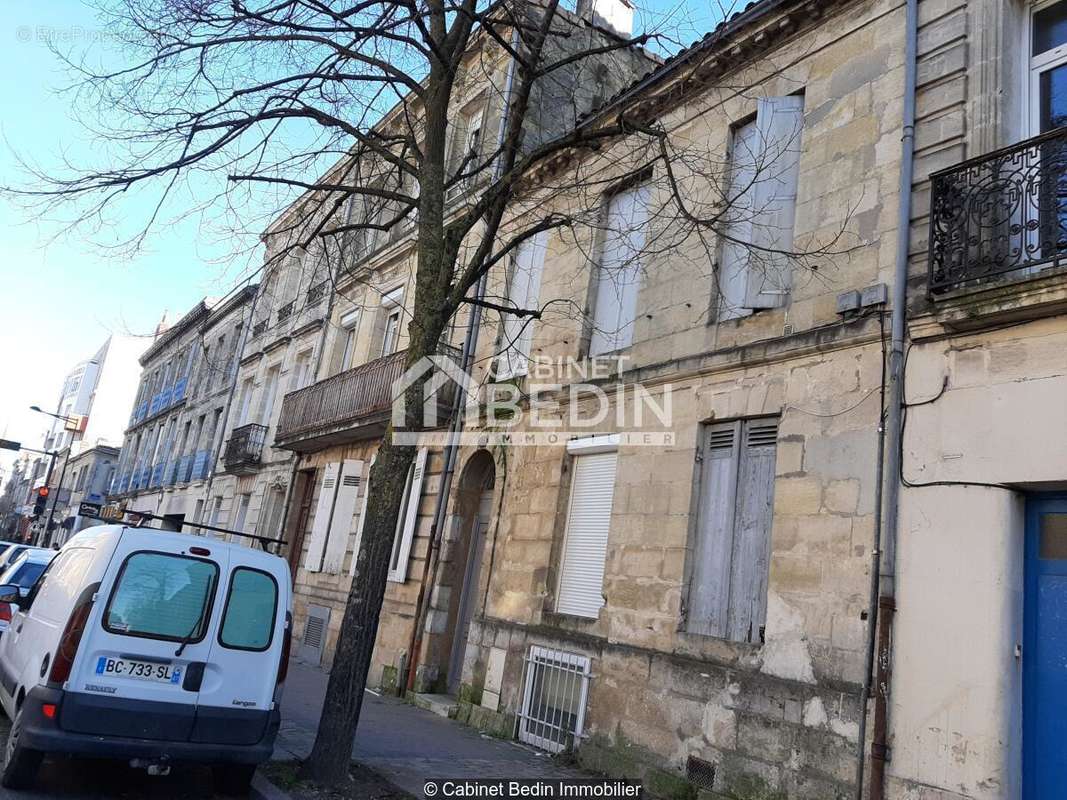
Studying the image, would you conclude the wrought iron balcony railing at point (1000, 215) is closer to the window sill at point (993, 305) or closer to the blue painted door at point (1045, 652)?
the window sill at point (993, 305)

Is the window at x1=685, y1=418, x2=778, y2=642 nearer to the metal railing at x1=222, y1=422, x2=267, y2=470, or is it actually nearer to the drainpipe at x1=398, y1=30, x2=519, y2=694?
the drainpipe at x1=398, y1=30, x2=519, y2=694

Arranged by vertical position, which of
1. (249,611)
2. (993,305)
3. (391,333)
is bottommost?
(249,611)

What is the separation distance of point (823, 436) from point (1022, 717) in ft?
7.82

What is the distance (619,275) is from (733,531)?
374cm

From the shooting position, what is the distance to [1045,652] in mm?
5086

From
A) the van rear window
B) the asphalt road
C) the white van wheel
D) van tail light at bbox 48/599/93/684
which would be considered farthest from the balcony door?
the white van wheel

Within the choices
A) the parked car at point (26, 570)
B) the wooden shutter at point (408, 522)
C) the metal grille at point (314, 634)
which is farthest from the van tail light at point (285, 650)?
the metal grille at point (314, 634)

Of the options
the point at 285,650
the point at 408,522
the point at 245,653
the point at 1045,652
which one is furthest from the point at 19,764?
the point at 408,522

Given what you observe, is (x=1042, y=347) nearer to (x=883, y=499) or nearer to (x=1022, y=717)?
(x=883, y=499)

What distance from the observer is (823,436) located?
6.56 m

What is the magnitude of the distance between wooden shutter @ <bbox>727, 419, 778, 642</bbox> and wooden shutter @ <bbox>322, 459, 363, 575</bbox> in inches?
337

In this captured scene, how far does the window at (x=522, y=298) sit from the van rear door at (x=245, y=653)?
18.1 ft

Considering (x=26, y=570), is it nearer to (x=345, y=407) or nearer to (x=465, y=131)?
(x=345, y=407)

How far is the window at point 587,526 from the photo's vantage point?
28.7 ft
